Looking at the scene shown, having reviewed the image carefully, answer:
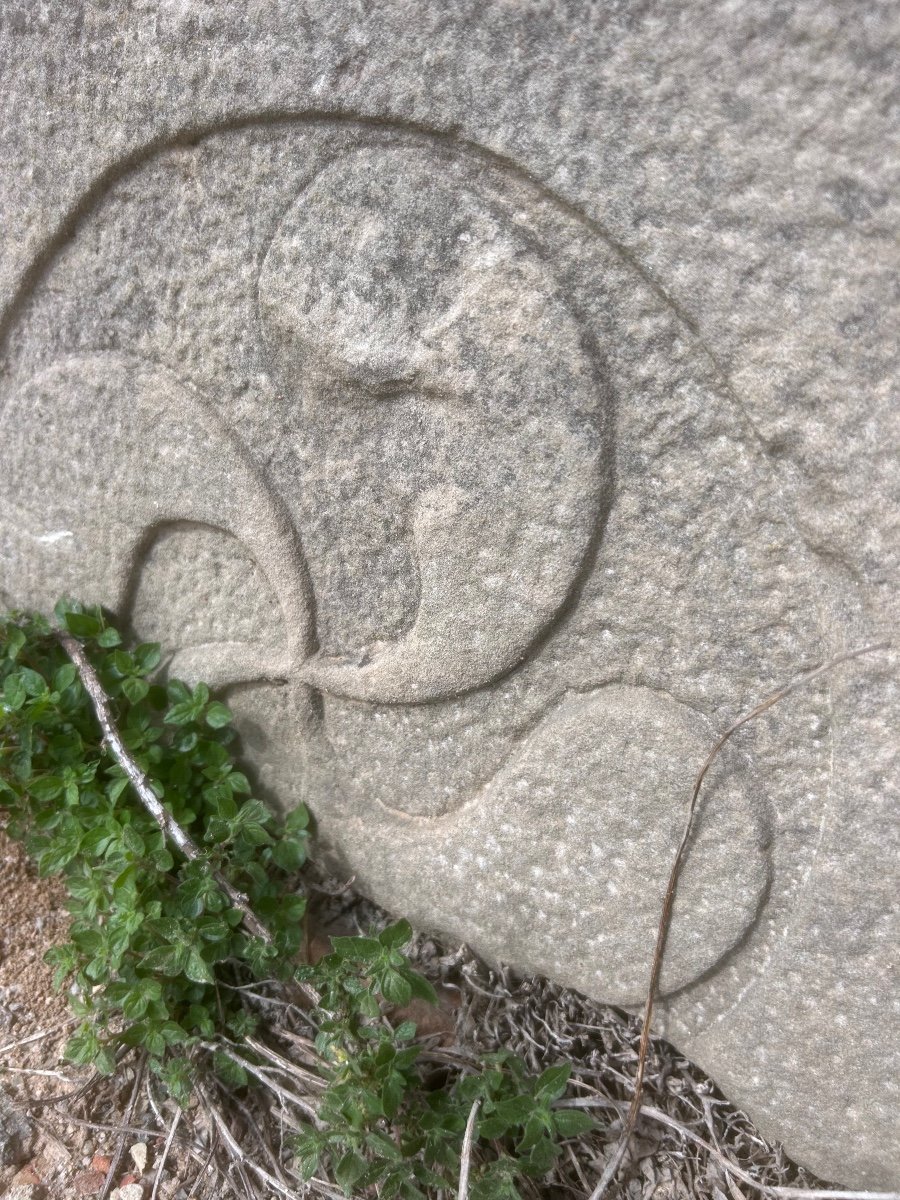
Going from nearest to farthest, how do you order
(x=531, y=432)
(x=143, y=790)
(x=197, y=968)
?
(x=531, y=432) < (x=197, y=968) < (x=143, y=790)

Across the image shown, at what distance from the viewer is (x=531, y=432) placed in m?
0.83

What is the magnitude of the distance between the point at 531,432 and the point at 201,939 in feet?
1.95

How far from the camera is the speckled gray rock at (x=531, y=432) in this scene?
2.34ft

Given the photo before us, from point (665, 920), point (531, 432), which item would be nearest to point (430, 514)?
point (531, 432)

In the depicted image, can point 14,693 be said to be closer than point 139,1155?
No

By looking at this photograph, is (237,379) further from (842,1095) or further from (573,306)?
(842,1095)

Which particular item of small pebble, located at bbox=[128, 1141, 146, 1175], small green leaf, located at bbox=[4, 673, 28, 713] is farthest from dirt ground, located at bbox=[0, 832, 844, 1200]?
small green leaf, located at bbox=[4, 673, 28, 713]

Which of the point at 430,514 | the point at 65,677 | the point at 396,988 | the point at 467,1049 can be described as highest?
the point at 430,514

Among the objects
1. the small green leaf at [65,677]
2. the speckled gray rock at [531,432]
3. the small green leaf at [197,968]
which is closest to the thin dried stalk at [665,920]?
the speckled gray rock at [531,432]

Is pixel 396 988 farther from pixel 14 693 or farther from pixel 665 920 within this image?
pixel 14 693

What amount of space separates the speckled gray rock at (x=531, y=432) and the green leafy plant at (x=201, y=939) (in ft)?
0.34

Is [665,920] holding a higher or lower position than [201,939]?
higher

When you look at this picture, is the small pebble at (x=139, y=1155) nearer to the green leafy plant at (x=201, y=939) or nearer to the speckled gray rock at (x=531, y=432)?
the green leafy plant at (x=201, y=939)

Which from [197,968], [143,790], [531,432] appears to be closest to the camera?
[531,432]
